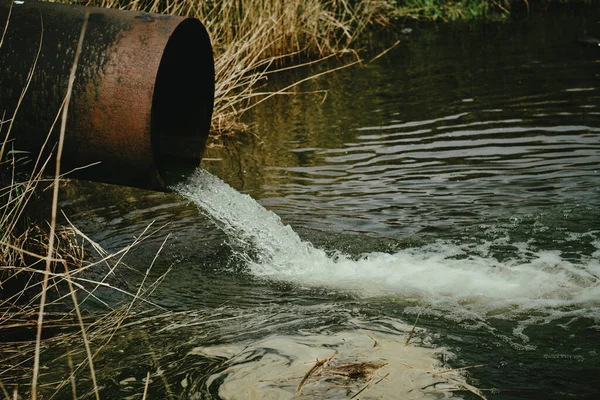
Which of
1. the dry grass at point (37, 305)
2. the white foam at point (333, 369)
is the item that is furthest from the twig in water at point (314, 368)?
the dry grass at point (37, 305)

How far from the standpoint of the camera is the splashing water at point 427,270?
12.6 feet

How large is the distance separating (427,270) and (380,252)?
0.37m

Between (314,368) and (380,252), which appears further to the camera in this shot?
(380,252)

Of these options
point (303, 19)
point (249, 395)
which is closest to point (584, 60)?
point (303, 19)

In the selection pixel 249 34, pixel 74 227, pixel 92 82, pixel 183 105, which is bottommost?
pixel 74 227

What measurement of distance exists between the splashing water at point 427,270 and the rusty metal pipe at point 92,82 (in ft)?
1.80

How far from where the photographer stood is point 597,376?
118 inches

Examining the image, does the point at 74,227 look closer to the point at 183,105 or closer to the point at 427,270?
the point at 183,105

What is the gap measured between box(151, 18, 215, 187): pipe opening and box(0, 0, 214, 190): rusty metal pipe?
0.45 metres

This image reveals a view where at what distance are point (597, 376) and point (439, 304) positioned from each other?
3.19 ft

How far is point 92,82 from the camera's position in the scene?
13.2ft

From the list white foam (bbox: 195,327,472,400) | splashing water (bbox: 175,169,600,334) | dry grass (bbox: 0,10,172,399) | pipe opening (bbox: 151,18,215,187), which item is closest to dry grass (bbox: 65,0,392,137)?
pipe opening (bbox: 151,18,215,187)

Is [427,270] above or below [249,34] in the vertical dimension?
below

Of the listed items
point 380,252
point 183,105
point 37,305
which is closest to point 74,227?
point 37,305
